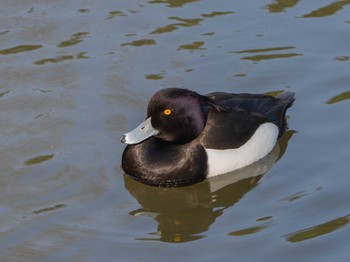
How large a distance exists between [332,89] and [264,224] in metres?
2.74

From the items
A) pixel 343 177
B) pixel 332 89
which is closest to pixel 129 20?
pixel 332 89

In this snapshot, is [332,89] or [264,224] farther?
[332,89]

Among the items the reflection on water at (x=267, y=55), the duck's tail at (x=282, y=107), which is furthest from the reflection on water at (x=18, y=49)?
the duck's tail at (x=282, y=107)

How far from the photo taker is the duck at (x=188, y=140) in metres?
10.1

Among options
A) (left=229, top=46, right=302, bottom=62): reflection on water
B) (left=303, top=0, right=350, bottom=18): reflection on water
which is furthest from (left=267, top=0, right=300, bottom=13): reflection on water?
(left=229, top=46, right=302, bottom=62): reflection on water

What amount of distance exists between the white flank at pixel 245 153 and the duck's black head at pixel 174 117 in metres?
0.28

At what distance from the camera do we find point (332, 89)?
11438mm

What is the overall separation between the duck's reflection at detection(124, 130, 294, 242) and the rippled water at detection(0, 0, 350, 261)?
2cm

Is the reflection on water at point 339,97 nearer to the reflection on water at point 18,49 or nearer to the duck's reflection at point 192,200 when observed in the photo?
the duck's reflection at point 192,200

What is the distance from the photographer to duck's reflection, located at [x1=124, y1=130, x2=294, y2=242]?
9359 millimetres

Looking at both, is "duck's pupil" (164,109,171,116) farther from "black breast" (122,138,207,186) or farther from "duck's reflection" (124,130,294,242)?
"duck's reflection" (124,130,294,242)

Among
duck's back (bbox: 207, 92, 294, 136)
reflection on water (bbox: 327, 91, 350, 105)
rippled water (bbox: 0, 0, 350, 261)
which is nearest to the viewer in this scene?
rippled water (bbox: 0, 0, 350, 261)

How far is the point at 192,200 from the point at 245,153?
0.84 m

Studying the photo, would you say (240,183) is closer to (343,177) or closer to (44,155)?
(343,177)
